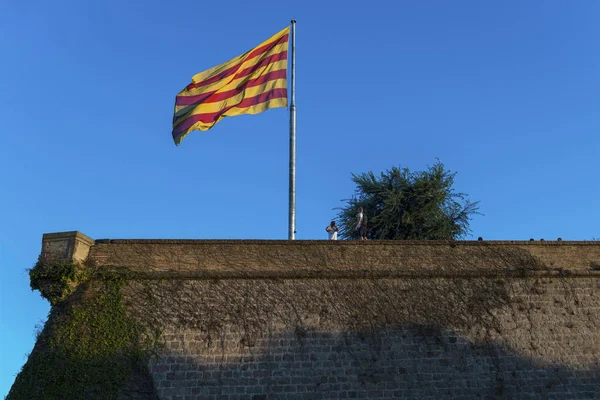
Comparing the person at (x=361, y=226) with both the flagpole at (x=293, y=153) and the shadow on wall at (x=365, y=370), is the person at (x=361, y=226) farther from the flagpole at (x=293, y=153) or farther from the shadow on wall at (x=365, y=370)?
the shadow on wall at (x=365, y=370)

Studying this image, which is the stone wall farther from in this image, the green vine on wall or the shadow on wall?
the green vine on wall

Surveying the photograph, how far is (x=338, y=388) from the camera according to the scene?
36.0 ft

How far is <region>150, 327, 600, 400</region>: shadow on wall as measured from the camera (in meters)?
10.9

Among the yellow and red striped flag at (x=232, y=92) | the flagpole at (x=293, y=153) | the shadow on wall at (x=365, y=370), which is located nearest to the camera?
the shadow on wall at (x=365, y=370)

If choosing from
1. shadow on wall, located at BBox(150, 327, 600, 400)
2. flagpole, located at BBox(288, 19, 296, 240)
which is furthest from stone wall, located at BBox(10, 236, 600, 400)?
flagpole, located at BBox(288, 19, 296, 240)

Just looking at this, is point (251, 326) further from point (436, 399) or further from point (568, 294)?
point (568, 294)

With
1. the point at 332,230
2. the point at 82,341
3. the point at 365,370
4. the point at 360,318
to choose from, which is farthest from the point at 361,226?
the point at 82,341

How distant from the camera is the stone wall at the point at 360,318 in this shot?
36.3 ft

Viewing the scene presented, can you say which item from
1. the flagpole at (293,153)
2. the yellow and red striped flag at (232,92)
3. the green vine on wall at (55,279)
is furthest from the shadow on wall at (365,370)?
the yellow and red striped flag at (232,92)

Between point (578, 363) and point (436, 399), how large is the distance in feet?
10.3

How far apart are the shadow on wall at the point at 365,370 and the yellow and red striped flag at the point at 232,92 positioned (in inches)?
211

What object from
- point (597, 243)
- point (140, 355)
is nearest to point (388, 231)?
point (597, 243)

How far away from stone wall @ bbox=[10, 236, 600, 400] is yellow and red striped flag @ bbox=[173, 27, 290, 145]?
3471mm

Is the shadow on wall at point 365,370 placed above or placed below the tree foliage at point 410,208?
below
